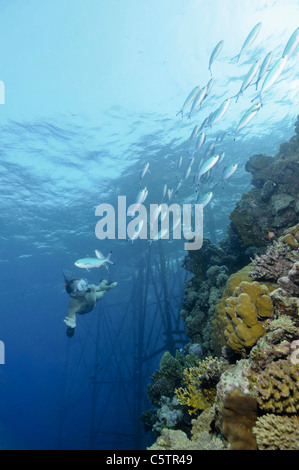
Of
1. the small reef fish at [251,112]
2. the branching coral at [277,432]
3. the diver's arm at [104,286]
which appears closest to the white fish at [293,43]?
the small reef fish at [251,112]

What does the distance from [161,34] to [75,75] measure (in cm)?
457

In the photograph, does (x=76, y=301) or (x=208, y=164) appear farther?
(x=76, y=301)

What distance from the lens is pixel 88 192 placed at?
63.3ft

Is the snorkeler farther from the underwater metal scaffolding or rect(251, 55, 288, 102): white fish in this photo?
rect(251, 55, 288, 102): white fish

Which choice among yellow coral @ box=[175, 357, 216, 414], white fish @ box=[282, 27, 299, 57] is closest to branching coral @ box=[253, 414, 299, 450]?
yellow coral @ box=[175, 357, 216, 414]

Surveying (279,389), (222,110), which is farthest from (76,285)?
(222,110)

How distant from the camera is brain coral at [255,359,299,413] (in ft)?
6.74

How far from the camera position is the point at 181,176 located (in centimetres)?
1535

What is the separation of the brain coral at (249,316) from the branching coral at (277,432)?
118cm

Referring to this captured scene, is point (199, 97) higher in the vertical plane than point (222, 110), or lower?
higher

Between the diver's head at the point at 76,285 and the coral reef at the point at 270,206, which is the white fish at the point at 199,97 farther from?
the diver's head at the point at 76,285

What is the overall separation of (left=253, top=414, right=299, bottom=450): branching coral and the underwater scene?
0.03ft

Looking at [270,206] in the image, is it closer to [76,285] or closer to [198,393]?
[198,393]

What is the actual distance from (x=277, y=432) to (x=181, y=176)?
14.5 m
